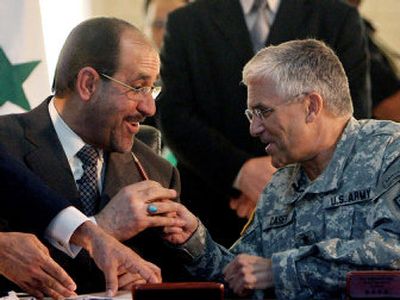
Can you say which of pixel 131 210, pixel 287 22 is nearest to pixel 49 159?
pixel 131 210

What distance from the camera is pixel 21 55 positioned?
179 inches

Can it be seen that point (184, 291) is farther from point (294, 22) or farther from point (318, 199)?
point (294, 22)

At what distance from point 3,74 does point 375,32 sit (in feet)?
5.02

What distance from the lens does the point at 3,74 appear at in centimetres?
455

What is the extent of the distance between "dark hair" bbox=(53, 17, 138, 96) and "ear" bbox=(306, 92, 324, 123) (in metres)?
0.67

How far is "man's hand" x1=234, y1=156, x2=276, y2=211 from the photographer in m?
4.12

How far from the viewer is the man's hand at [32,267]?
2855 millimetres

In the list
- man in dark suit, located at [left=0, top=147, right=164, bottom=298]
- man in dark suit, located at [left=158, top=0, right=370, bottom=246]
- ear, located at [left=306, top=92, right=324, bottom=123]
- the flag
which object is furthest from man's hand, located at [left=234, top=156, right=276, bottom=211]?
man in dark suit, located at [left=0, top=147, right=164, bottom=298]

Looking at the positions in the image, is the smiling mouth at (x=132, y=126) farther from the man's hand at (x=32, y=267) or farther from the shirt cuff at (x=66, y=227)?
the man's hand at (x=32, y=267)

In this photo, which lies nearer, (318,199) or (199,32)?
(318,199)

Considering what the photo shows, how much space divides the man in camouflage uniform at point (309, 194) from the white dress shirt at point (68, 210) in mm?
369

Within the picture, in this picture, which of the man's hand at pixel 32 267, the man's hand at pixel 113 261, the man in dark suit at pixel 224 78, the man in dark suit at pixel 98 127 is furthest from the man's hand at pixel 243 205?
the man's hand at pixel 32 267

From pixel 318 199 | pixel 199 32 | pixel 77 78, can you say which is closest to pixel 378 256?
pixel 318 199

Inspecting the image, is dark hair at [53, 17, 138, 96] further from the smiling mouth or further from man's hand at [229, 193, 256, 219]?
man's hand at [229, 193, 256, 219]
